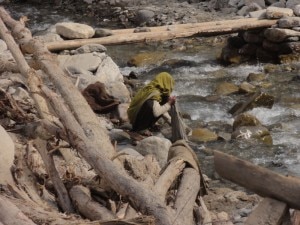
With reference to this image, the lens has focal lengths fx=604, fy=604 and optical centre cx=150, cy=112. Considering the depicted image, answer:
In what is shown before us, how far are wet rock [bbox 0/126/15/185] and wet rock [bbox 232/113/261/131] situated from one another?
4.68 meters

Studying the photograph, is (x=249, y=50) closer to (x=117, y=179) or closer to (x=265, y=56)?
(x=265, y=56)

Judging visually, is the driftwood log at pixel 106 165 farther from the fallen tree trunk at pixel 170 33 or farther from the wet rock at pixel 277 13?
the wet rock at pixel 277 13

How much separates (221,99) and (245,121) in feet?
5.02

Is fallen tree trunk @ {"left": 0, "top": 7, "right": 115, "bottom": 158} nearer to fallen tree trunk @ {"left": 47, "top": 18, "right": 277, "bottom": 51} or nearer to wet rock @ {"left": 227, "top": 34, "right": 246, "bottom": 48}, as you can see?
fallen tree trunk @ {"left": 47, "top": 18, "right": 277, "bottom": 51}

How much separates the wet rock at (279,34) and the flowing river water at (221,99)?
2.03 ft

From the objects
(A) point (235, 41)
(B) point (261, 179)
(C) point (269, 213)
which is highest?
(B) point (261, 179)

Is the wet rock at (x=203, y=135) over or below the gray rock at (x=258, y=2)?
over

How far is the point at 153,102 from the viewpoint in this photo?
8656 millimetres

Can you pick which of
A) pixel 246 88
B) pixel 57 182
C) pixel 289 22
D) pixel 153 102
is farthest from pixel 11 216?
pixel 289 22

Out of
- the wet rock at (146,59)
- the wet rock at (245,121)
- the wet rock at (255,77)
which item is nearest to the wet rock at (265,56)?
the wet rock at (255,77)

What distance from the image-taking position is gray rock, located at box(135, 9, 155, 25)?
16.5 m

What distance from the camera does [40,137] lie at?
228 inches

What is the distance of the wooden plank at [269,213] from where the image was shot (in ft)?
13.1

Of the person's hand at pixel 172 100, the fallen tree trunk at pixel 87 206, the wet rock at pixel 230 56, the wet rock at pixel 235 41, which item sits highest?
the fallen tree trunk at pixel 87 206
